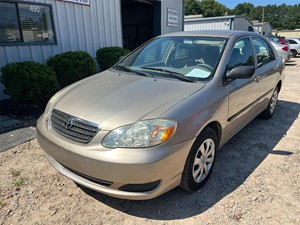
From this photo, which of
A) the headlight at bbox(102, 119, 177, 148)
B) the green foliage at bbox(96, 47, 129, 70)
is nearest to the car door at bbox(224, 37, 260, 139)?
the headlight at bbox(102, 119, 177, 148)

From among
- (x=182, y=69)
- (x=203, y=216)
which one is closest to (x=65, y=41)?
(x=182, y=69)

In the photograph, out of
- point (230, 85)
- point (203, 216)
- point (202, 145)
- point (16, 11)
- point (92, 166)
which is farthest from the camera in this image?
point (16, 11)

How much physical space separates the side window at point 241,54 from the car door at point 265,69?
260 millimetres

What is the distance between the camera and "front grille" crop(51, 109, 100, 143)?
222cm

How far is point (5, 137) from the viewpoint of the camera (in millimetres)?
3988

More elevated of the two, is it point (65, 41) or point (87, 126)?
point (65, 41)

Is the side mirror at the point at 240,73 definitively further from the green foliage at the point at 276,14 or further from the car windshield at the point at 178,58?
the green foliage at the point at 276,14

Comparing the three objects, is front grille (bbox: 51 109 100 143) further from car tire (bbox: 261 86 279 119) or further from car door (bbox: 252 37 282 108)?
car tire (bbox: 261 86 279 119)

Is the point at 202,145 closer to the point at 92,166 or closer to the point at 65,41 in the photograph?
the point at 92,166

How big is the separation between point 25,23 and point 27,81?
74.9 inches

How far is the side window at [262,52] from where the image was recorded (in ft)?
13.4

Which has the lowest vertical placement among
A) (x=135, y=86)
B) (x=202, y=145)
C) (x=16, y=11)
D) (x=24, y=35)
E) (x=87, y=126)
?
(x=202, y=145)

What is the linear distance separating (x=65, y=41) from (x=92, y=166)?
5.54m

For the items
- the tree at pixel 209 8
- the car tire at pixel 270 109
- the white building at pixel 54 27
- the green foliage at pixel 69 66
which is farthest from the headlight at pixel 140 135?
the tree at pixel 209 8
